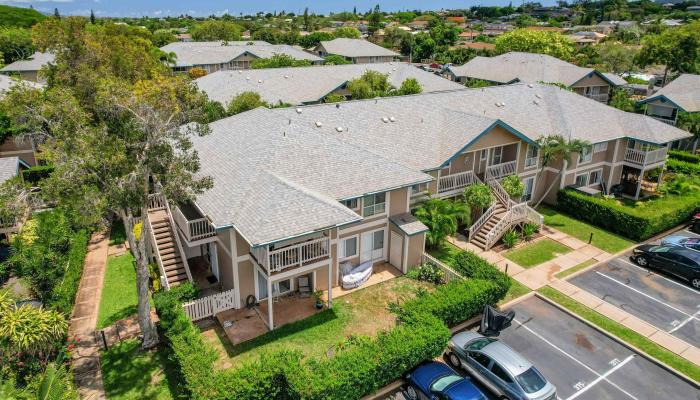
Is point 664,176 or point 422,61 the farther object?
point 422,61

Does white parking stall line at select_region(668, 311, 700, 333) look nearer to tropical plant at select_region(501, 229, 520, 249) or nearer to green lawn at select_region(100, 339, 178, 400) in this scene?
tropical plant at select_region(501, 229, 520, 249)

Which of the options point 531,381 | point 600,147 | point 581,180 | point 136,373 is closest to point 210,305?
point 136,373

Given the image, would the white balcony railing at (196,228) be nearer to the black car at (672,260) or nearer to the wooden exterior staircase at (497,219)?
the wooden exterior staircase at (497,219)

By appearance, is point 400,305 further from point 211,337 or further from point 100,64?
point 100,64

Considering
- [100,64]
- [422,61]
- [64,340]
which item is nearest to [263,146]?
[64,340]

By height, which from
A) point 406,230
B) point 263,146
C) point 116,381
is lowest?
point 116,381

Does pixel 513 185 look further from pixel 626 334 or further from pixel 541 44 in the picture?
pixel 541 44

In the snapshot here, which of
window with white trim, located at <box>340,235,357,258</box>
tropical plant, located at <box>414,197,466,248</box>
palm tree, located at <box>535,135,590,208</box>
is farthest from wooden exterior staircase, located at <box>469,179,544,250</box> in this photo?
window with white trim, located at <box>340,235,357,258</box>
